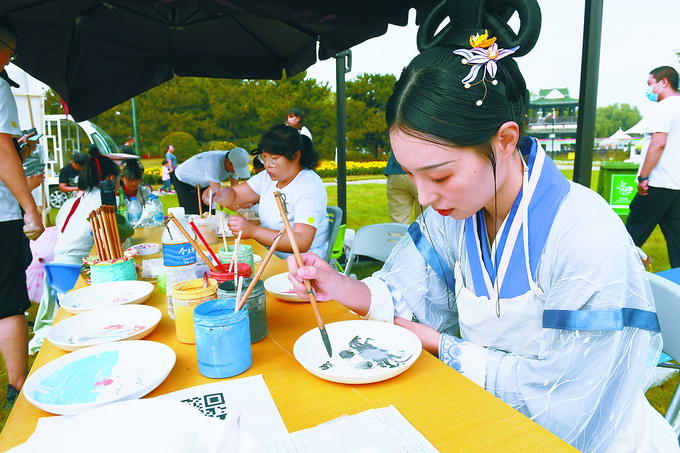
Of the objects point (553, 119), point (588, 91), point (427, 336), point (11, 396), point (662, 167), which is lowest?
point (11, 396)

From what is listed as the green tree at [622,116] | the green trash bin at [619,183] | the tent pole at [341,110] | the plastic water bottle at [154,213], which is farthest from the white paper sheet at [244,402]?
the green tree at [622,116]

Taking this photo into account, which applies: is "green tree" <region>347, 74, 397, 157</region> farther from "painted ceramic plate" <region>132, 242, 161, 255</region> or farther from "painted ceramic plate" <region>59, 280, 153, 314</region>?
"painted ceramic plate" <region>59, 280, 153, 314</region>

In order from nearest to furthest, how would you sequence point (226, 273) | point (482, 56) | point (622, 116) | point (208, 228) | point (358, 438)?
point (358, 438)
point (482, 56)
point (226, 273)
point (208, 228)
point (622, 116)

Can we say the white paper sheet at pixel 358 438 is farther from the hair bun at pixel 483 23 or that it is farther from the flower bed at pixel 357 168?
the flower bed at pixel 357 168

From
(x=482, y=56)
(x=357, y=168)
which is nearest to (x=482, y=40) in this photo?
(x=482, y=56)

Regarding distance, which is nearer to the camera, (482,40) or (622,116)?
(482,40)

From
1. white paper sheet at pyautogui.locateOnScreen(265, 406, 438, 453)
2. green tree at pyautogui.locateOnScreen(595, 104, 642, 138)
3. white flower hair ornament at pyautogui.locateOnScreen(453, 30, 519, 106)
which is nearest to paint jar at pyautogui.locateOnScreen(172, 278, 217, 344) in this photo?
white paper sheet at pyautogui.locateOnScreen(265, 406, 438, 453)

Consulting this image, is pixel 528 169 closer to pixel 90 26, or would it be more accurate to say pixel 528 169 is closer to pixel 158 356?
pixel 158 356

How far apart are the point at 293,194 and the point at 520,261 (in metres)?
1.79

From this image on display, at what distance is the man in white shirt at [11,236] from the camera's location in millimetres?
2205

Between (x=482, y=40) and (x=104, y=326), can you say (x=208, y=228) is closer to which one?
(x=104, y=326)

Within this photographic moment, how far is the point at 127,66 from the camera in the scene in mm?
3516

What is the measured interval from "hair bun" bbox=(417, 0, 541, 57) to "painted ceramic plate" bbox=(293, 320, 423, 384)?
2.42 feet

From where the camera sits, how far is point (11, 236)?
7.50 ft
